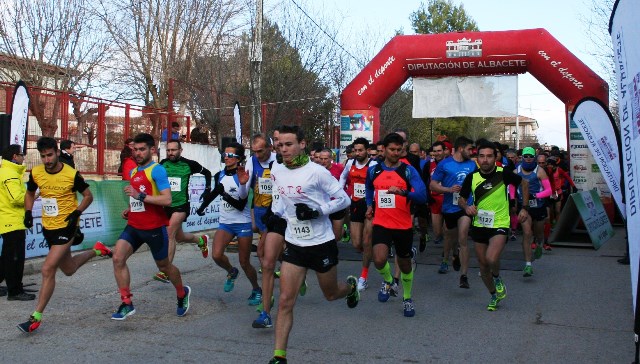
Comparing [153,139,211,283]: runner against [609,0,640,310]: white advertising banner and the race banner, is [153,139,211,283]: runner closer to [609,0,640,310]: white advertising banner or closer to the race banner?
the race banner

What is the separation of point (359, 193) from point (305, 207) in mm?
4331

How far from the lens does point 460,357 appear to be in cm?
563

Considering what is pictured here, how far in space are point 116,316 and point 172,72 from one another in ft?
70.2

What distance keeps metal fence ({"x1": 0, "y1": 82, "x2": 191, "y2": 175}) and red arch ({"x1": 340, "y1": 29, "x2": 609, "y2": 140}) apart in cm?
553

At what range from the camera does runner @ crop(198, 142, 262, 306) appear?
7699 millimetres

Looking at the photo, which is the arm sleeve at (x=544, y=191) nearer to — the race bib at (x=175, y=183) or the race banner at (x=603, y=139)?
the race banner at (x=603, y=139)

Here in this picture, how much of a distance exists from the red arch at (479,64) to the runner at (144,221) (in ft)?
33.7

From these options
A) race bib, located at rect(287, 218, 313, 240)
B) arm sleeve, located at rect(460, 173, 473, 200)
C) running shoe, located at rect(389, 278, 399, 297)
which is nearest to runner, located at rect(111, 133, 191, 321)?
race bib, located at rect(287, 218, 313, 240)

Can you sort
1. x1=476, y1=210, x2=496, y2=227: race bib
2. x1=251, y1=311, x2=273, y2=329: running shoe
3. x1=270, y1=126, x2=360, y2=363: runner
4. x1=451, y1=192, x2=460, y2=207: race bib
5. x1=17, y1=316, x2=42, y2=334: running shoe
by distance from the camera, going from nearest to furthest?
1. x1=270, y1=126, x2=360, y2=363: runner
2. x1=17, y1=316, x2=42, y2=334: running shoe
3. x1=251, y1=311, x2=273, y2=329: running shoe
4. x1=476, y1=210, x2=496, y2=227: race bib
5. x1=451, y1=192, x2=460, y2=207: race bib

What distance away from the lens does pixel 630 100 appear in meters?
4.21

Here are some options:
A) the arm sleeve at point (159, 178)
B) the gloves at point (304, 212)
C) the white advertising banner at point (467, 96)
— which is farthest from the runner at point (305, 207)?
the white advertising banner at point (467, 96)

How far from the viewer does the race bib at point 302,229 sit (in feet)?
17.9

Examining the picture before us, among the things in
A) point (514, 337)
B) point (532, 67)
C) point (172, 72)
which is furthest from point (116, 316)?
point (172, 72)

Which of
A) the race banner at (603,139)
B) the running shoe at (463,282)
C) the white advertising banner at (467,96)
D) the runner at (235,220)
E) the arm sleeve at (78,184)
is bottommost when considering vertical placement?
the running shoe at (463,282)
